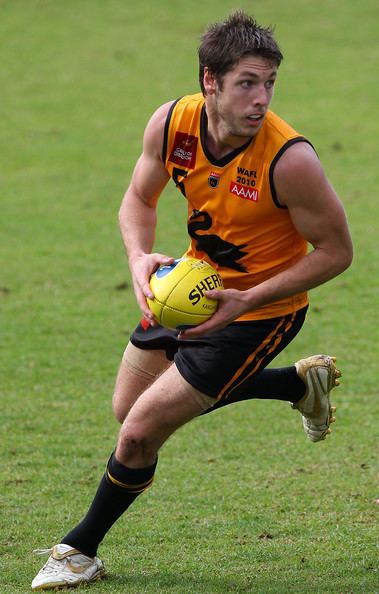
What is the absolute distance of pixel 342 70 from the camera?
843 inches

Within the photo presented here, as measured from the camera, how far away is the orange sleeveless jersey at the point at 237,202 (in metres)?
5.52

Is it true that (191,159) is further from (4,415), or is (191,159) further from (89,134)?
(89,134)

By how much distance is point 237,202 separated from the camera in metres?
5.60

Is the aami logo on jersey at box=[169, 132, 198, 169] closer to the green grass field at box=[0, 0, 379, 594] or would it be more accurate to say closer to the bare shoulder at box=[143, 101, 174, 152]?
the bare shoulder at box=[143, 101, 174, 152]

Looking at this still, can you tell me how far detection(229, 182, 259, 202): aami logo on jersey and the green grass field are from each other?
6.18 ft

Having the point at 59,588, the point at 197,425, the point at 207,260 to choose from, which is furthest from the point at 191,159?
the point at 197,425

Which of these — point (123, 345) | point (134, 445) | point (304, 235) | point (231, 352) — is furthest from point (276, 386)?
point (123, 345)

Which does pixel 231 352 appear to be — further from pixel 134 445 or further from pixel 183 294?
pixel 134 445

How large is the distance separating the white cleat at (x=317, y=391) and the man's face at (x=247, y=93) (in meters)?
1.82

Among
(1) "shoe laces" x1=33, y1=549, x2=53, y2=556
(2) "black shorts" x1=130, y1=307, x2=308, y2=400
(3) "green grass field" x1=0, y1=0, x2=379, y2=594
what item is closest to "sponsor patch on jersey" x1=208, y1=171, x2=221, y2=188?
(2) "black shorts" x1=130, y1=307, x2=308, y2=400

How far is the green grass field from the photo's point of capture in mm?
6156

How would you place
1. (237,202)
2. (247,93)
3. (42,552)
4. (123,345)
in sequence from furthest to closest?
(123,345)
(42,552)
(237,202)
(247,93)

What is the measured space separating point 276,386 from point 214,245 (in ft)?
4.04

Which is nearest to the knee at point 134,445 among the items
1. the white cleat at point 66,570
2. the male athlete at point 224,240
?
the male athlete at point 224,240
